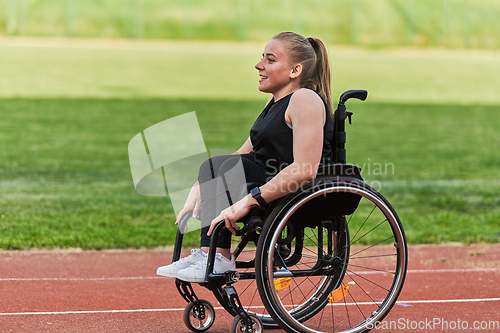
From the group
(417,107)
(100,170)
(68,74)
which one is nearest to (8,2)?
(68,74)

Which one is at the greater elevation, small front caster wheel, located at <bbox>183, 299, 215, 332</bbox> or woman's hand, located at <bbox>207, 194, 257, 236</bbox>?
woman's hand, located at <bbox>207, 194, 257, 236</bbox>

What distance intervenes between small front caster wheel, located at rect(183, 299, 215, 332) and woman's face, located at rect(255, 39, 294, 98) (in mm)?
1128

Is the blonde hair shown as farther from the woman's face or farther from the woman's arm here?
the woman's arm

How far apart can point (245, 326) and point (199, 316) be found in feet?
1.12

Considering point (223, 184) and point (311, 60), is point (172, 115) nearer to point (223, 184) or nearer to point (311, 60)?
point (311, 60)

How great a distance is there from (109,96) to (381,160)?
13.9m

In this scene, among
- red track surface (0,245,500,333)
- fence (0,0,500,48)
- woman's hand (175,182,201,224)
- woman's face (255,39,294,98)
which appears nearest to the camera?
woman's face (255,39,294,98)

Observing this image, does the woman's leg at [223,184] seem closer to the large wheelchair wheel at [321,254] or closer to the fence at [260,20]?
the large wheelchair wheel at [321,254]

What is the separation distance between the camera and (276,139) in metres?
2.83

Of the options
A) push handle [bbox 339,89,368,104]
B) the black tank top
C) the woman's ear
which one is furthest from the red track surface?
the woman's ear

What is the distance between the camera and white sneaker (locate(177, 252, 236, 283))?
9.07ft

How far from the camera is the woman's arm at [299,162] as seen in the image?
8.82 ft

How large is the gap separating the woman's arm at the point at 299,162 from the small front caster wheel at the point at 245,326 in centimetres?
44

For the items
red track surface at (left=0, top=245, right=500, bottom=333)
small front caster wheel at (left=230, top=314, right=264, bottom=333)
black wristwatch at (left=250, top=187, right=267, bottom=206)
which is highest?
black wristwatch at (left=250, top=187, right=267, bottom=206)
